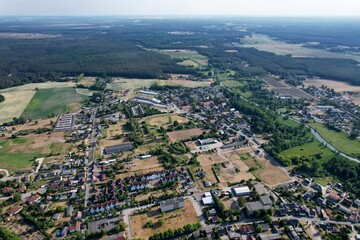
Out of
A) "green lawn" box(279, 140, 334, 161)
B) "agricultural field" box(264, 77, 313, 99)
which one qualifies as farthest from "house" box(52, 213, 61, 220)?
"agricultural field" box(264, 77, 313, 99)

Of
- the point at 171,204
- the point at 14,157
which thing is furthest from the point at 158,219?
the point at 14,157

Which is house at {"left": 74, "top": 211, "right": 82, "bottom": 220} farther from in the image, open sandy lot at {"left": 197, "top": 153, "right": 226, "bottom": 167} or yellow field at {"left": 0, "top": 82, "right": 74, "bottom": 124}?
Answer: yellow field at {"left": 0, "top": 82, "right": 74, "bottom": 124}

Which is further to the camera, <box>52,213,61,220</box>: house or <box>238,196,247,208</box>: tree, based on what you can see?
<box>238,196,247,208</box>: tree

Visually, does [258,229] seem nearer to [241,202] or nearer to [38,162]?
[241,202]

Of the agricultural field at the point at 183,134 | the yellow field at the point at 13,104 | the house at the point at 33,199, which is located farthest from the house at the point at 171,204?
the yellow field at the point at 13,104

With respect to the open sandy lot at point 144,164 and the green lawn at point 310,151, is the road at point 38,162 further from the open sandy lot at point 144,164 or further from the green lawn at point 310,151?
the green lawn at point 310,151
